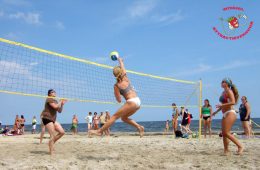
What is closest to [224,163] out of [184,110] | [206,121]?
[206,121]

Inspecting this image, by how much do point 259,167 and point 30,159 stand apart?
3.55 m

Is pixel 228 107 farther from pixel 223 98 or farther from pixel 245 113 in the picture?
pixel 245 113

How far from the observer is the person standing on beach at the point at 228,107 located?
580cm

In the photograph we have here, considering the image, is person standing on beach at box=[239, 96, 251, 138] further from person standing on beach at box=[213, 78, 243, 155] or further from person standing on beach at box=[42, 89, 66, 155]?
person standing on beach at box=[42, 89, 66, 155]

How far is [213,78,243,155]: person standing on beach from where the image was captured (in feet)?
19.0

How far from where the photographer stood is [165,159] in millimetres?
5520

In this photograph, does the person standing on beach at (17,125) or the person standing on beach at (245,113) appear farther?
the person standing on beach at (17,125)

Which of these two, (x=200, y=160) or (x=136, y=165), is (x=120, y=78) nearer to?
(x=136, y=165)

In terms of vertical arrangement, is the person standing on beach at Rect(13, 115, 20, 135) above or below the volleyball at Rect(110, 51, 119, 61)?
below

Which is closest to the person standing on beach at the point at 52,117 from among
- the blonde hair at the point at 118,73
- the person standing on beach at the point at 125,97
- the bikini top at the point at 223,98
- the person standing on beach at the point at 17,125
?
the person standing on beach at the point at 125,97

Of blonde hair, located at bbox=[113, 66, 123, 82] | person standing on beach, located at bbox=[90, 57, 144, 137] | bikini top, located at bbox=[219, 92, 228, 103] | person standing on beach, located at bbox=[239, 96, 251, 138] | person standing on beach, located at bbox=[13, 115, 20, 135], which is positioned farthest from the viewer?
person standing on beach, located at bbox=[13, 115, 20, 135]

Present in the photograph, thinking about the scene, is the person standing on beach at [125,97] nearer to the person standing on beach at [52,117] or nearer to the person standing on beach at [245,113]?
the person standing on beach at [52,117]

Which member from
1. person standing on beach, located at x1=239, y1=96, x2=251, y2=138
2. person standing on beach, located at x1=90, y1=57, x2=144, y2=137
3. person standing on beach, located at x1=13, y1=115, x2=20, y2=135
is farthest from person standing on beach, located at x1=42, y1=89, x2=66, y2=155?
person standing on beach, located at x1=13, y1=115, x2=20, y2=135

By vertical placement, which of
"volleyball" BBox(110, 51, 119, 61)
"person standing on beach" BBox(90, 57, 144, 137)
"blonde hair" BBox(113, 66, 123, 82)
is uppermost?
"volleyball" BBox(110, 51, 119, 61)
